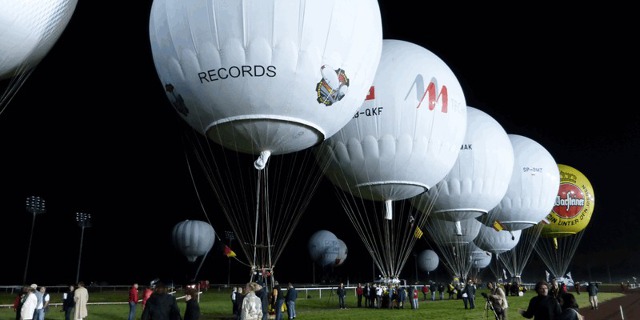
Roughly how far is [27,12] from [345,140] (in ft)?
38.4

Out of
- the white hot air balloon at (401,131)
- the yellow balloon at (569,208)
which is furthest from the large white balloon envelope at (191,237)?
the white hot air balloon at (401,131)

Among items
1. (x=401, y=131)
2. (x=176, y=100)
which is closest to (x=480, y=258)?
(x=401, y=131)

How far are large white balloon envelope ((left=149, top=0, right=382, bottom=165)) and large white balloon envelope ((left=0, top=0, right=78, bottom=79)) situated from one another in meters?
2.64

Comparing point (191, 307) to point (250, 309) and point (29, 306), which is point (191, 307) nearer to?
point (250, 309)

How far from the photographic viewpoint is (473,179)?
81.3 feet

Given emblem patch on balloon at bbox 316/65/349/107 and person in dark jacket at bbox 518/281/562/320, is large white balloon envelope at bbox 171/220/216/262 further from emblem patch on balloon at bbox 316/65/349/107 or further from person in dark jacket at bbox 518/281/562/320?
person in dark jacket at bbox 518/281/562/320

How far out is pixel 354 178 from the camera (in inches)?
821

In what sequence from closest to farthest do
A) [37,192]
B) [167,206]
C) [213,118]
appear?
[213,118], [37,192], [167,206]

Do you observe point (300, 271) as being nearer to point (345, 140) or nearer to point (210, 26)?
point (345, 140)

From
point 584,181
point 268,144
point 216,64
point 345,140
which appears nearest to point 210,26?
point 216,64

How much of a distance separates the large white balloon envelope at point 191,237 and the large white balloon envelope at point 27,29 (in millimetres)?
35496

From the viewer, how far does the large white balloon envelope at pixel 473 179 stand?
24.8 m

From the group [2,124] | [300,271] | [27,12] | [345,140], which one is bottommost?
[300,271]

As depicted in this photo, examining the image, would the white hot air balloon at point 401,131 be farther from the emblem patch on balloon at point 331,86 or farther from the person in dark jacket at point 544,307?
the person in dark jacket at point 544,307
